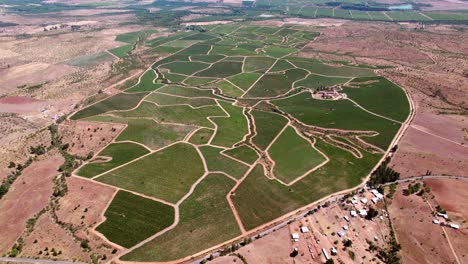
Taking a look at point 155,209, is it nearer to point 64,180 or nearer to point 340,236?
point 64,180

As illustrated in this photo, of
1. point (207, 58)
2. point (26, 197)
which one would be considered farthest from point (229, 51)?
point (26, 197)

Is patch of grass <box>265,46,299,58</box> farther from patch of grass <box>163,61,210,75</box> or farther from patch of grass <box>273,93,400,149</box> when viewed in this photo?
patch of grass <box>273,93,400,149</box>

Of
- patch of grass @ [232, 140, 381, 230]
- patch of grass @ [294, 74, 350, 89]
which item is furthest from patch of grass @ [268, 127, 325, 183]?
patch of grass @ [294, 74, 350, 89]

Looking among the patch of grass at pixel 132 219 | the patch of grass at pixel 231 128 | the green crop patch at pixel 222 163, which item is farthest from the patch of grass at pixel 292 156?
the patch of grass at pixel 132 219

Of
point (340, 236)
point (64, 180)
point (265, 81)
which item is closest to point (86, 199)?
point (64, 180)

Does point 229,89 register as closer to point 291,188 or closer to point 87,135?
point 87,135

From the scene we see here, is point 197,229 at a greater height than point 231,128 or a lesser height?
lesser
